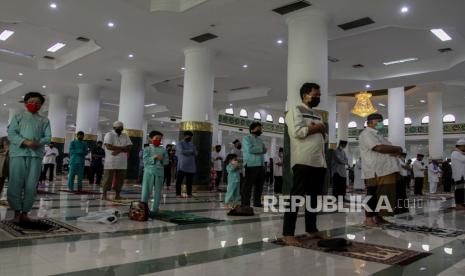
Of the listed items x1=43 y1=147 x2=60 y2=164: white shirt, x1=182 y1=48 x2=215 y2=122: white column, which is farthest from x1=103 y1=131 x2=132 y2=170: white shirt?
x1=43 y1=147 x2=60 y2=164: white shirt

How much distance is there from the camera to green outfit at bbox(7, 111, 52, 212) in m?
3.88

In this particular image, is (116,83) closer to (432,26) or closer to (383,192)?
(432,26)

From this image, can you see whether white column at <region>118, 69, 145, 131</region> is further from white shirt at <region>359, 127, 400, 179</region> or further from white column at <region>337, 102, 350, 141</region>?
white column at <region>337, 102, 350, 141</region>

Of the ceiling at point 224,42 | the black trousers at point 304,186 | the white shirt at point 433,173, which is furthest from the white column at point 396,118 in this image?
the black trousers at point 304,186

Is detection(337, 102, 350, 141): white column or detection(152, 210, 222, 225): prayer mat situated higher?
detection(337, 102, 350, 141): white column

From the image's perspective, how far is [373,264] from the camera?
2.79m

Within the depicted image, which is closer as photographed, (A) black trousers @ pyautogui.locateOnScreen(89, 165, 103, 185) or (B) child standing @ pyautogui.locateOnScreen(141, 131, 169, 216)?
(B) child standing @ pyautogui.locateOnScreen(141, 131, 169, 216)

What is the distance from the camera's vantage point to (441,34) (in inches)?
350

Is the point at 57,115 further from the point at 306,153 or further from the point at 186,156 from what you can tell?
the point at 306,153

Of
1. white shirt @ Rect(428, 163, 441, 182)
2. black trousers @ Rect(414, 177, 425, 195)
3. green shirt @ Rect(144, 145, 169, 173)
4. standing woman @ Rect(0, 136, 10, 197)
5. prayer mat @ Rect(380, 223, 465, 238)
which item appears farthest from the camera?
white shirt @ Rect(428, 163, 441, 182)

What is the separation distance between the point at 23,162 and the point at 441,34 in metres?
9.19

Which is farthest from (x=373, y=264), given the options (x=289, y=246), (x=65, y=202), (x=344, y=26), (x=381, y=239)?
(x=344, y=26)

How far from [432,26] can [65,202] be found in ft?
25.8

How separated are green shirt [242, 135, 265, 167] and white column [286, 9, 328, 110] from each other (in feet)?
4.88
